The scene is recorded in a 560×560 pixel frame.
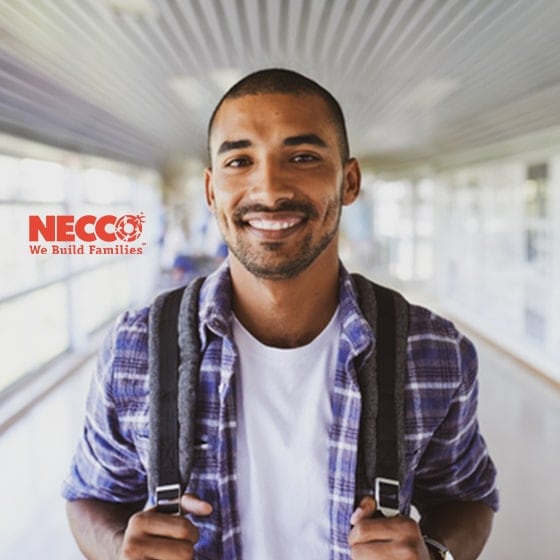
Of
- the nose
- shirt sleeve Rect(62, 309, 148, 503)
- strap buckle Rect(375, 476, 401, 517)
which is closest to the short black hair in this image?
the nose

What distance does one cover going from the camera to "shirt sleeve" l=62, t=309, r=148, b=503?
0.81 m

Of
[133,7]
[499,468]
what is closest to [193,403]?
[133,7]

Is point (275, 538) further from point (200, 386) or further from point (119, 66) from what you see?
point (119, 66)

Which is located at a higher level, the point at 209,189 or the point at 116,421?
the point at 209,189

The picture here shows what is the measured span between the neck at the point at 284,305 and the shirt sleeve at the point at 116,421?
157 millimetres

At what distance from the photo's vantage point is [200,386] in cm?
81

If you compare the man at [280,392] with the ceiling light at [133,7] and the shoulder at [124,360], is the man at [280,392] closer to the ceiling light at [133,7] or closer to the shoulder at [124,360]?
the shoulder at [124,360]

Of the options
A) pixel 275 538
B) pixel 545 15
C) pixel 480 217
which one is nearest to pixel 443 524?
pixel 275 538

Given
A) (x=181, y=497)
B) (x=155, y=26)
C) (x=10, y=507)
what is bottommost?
(x=10, y=507)

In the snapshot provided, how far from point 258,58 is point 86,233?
183cm

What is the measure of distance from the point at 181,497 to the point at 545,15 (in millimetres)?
2283

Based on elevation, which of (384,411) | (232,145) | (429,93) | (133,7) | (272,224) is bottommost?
(384,411)

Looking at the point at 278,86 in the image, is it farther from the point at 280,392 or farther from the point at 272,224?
the point at 280,392

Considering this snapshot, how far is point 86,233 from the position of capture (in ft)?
4.16
